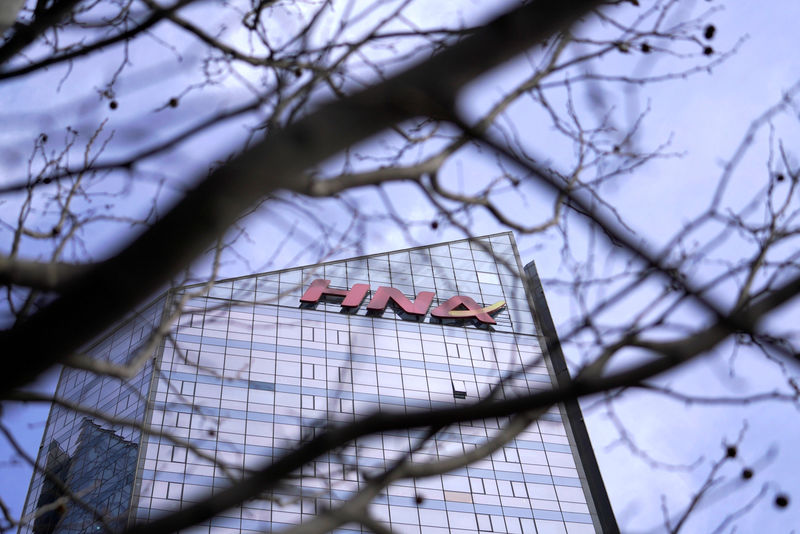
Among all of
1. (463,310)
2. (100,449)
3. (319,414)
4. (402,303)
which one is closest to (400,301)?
(402,303)

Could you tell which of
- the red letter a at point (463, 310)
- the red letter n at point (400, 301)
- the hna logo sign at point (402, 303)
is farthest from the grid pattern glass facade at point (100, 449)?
the red letter a at point (463, 310)

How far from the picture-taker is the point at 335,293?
43188 millimetres

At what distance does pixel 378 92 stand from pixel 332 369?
37.7 metres

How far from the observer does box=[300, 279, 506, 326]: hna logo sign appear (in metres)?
42.5

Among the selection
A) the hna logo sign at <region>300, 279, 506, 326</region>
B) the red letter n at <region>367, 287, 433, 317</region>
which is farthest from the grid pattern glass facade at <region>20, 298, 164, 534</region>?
the red letter n at <region>367, 287, 433, 317</region>

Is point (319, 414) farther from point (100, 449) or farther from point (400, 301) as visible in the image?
point (400, 301)

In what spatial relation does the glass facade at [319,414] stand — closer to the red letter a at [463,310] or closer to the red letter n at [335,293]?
the red letter n at [335,293]

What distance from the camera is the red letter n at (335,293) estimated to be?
4200cm

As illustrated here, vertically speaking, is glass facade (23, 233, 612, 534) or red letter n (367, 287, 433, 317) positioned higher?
red letter n (367, 287, 433, 317)

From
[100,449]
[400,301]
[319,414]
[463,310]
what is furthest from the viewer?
[463,310]

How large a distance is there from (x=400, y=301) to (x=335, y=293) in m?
3.79

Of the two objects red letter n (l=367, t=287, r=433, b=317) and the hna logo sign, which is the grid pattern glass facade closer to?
the hna logo sign

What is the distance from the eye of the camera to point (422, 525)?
33.2m

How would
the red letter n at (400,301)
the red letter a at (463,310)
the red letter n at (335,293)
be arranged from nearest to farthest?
the red letter n at (335,293), the red letter n at (400,301), the red letter a at (463,310)
